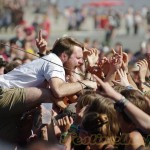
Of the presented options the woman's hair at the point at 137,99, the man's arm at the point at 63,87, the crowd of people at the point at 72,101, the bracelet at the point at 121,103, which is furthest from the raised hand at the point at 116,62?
the bracelet at the point at 121,103

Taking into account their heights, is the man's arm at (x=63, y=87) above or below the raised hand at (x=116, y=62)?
below

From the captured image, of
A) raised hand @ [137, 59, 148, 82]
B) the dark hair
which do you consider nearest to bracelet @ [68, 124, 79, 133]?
the dark hair

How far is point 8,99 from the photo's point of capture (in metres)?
7.21

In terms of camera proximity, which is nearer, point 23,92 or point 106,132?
point 106,132

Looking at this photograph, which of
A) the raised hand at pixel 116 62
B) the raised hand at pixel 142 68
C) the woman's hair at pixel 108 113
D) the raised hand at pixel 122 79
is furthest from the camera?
the raised hand at pixel 142 68

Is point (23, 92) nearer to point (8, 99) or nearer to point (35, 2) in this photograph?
point (8, 99)

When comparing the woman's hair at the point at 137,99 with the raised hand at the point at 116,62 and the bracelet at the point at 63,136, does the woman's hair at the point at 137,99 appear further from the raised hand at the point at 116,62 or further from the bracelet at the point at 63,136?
the raised hand at the point at 116,62

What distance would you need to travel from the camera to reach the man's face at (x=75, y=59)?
7.66 m

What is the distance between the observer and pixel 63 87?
23.6ft

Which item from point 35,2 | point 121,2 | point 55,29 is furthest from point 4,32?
point 121,2

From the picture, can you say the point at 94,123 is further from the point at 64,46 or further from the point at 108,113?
the point at 64,46

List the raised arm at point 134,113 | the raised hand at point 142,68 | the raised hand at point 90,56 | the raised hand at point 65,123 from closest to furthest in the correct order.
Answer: the raised arm at point 134,113 → the raised hand at point 65,123 → the raised hand at point 90,56 → the raised hand at point 142,68

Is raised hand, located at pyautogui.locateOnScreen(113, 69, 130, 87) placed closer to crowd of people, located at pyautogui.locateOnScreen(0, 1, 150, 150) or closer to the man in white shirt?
crowd of people, located at pyautogui.locateOnScreen(0, 1, 150, 150)

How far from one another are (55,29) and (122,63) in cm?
3743
